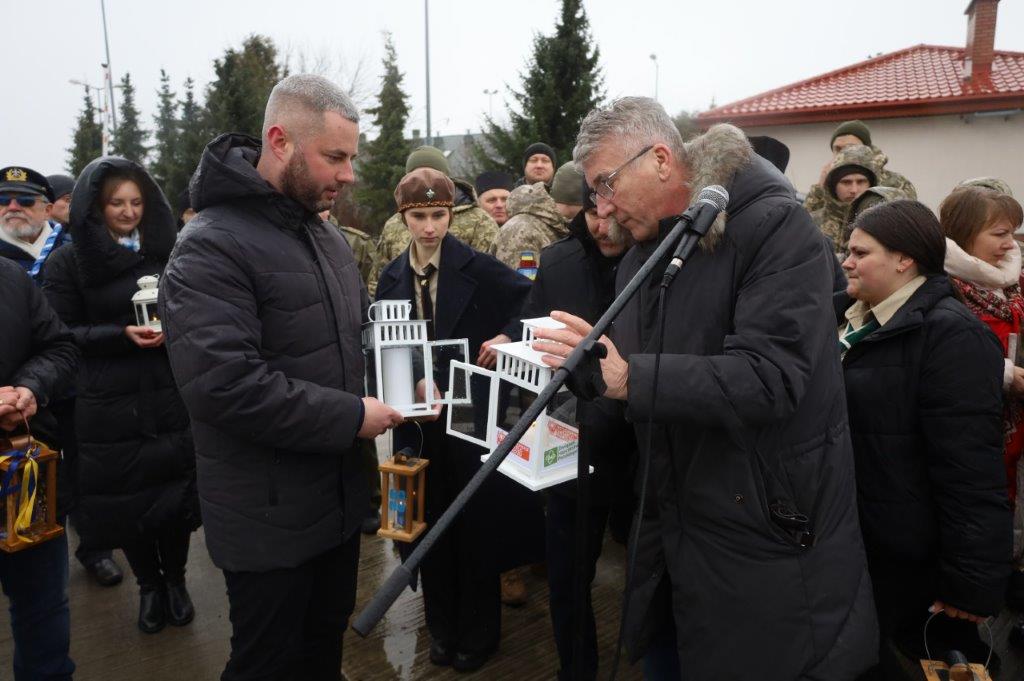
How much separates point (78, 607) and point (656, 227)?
13.4 feet

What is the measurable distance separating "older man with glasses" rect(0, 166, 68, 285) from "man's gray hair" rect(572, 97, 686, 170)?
3746 millimetres

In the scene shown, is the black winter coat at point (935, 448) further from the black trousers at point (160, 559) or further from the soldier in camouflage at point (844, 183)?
the black trousers at point (160, 559)

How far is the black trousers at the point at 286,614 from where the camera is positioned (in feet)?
7.16

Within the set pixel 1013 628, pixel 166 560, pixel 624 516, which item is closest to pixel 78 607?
pixel 166 560

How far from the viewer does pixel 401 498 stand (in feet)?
8.88

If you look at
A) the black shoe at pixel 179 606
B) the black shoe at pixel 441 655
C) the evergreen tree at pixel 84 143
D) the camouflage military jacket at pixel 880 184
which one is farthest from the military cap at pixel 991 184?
the evergreen tree at pixel 84 143

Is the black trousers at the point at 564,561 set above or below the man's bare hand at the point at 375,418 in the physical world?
below

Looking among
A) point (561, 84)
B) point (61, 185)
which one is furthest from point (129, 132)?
point (61, 185)

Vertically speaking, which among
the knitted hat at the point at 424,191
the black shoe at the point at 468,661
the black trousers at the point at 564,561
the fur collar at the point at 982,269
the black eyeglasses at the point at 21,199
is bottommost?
the black shoe at the point at 468,661

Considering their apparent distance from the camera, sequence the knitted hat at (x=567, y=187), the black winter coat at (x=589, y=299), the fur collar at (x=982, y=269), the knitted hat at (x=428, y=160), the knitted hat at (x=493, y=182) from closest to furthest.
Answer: the black winter coat at (x=589, y=299) < the fur collar at (x=982, y=269) < the knitted hat at (x=567, y=187) < the knitted hat at (x=428, y=160) < the knitted hat at (x=493, y=182)

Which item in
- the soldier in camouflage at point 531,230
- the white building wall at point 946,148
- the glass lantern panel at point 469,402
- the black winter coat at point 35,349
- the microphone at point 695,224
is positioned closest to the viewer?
the microphone at point 695,224

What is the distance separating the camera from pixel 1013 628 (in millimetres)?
3357

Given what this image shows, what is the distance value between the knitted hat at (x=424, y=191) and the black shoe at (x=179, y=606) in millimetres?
2543

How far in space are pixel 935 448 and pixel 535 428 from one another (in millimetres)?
1382
